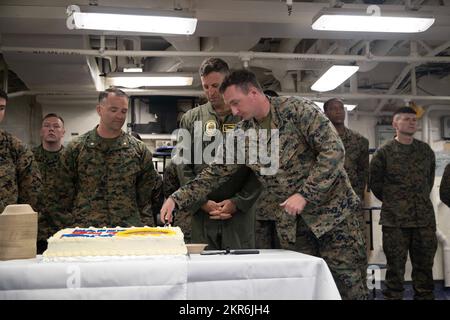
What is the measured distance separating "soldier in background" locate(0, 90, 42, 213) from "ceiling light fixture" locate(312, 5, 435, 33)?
108 inches

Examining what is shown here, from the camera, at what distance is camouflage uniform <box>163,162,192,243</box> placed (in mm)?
3132

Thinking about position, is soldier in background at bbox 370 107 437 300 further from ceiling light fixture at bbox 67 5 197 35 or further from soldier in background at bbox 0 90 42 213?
soldier in background at bbox 0 90 42 213

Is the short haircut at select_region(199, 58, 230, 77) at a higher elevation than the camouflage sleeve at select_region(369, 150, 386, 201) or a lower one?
higher

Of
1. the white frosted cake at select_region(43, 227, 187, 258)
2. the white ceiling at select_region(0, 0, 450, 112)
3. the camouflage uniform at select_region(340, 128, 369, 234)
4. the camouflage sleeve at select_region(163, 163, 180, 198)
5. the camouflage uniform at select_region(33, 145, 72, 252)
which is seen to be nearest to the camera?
the white frosted cake at select_region(43, 227, 187, 258)

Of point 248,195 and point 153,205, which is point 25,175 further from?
point 248,195

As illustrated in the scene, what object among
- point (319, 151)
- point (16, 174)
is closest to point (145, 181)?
point (16, 174)

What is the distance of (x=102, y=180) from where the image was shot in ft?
10.3

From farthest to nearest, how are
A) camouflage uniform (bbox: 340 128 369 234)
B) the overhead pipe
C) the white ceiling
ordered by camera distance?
the overhead pipe, the white ceiling, camouflage uniform (bbox: 340 128 369 234)

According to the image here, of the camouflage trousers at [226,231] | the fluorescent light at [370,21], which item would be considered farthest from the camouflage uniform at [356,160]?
the camouflage trousers at [226,231]

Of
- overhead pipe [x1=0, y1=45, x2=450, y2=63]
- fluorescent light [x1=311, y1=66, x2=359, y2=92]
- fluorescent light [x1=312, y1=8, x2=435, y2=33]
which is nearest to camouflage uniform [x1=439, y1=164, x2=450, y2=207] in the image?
fluorescent light [x1=312, y1=8, x2=435, y2=33]

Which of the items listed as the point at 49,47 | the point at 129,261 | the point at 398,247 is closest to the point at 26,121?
the point at 49,47

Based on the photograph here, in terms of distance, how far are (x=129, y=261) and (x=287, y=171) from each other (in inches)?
43.3

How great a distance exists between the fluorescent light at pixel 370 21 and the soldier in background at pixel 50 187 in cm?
249

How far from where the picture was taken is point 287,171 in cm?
248
